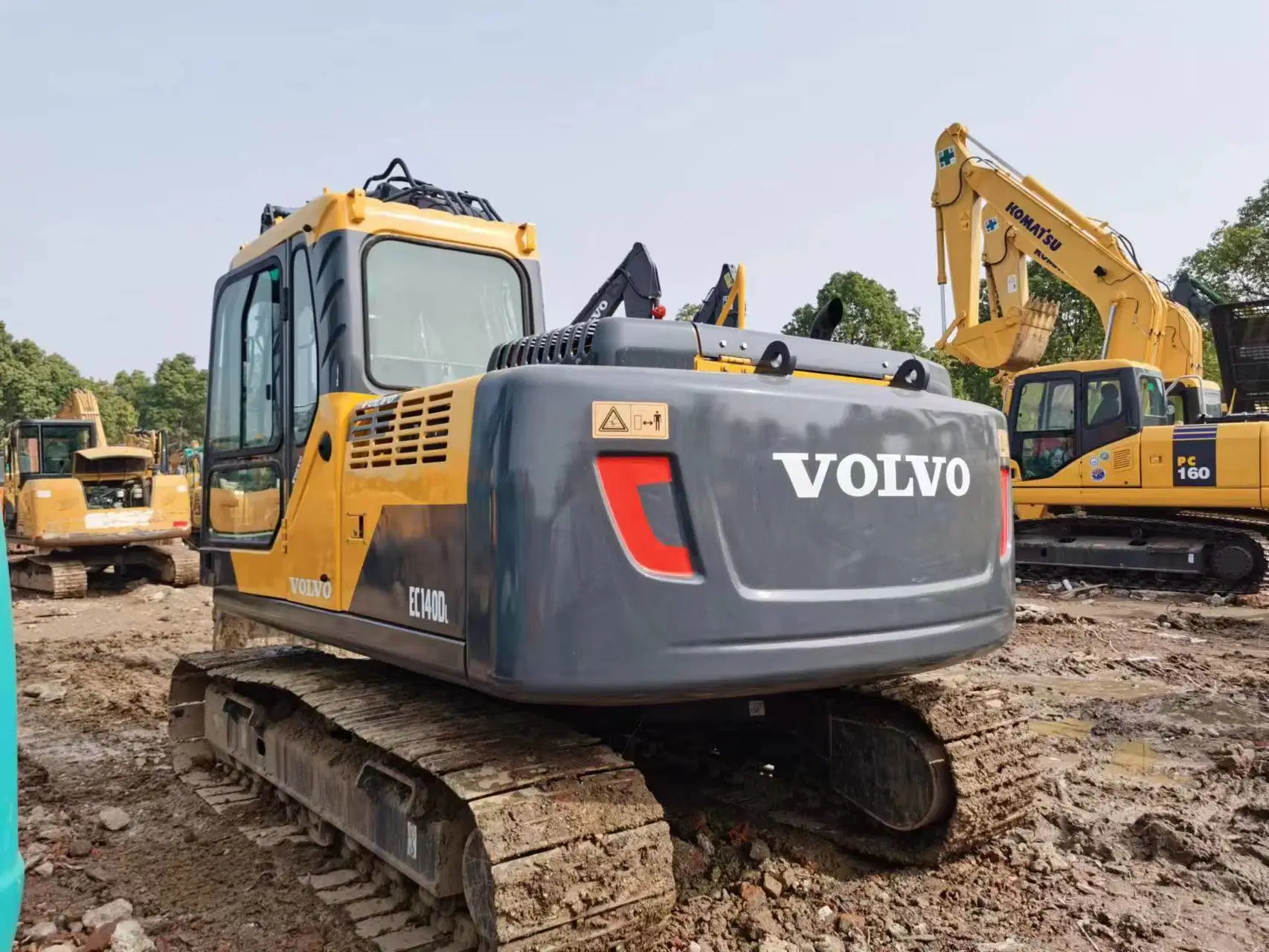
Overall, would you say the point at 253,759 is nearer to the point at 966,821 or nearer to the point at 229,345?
the point at 229,345

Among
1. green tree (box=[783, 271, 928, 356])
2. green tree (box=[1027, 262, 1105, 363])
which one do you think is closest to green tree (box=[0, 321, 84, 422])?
green tree (box=[783, 271, 928, 356])

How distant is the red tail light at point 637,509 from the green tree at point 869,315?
27.5 m

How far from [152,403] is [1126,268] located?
5380 centimetres

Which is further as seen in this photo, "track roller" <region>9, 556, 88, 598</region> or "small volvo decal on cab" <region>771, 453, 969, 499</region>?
"track roller" <region>9, 556, 88, 598</region>

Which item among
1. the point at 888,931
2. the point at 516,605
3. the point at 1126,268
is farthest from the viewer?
the point at 1126,268

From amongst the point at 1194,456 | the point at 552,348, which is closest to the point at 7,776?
the point at 552,348

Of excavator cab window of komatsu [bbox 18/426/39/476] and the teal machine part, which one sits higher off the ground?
excavator cab window of komatsu [bbox 18/426/39/476]

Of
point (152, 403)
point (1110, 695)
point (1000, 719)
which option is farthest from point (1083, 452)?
point (152, 403)

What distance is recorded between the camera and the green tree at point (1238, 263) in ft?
103

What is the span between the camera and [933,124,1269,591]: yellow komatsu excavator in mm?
10578

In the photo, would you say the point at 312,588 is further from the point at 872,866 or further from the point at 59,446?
the point at 59,446

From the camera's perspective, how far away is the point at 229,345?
465 centimetres

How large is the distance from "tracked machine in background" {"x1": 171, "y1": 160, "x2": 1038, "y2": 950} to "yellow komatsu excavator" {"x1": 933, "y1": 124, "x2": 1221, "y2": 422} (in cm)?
1026

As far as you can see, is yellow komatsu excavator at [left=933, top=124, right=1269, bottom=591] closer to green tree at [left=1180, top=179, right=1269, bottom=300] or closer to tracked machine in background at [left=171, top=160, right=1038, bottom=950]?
tracked machine in background at [left=171, top=160, right=1038, bottom=950]
